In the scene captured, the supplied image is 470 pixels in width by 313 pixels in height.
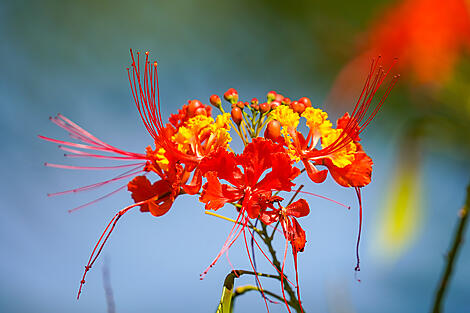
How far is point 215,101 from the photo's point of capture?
0.83 meters

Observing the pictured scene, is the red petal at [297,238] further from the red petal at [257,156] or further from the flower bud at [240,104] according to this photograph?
the flower bud at [240,104]

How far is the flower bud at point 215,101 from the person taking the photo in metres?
0.82

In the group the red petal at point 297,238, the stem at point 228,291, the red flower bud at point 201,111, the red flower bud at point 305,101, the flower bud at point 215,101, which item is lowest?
the stem at point 228,291

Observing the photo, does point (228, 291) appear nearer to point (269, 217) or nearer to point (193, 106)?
point (269, 217)

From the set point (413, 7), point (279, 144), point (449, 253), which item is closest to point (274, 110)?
point (279, 144)

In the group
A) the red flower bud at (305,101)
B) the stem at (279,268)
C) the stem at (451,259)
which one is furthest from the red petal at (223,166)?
the stem at (451,259)

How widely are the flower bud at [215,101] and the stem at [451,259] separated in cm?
47

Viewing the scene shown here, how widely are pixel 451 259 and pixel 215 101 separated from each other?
498 mm

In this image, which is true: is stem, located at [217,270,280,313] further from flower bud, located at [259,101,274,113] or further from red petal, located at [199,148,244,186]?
flower bud, located at [259,101,274,113]

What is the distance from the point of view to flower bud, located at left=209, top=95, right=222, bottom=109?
0.82m

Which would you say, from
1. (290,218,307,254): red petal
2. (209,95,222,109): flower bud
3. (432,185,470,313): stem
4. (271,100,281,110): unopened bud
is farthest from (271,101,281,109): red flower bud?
(432,185,470,313): stem

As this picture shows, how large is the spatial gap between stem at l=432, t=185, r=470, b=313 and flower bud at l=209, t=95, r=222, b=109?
0.47 m

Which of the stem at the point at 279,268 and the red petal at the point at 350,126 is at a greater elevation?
the red petal at the point at 350,126

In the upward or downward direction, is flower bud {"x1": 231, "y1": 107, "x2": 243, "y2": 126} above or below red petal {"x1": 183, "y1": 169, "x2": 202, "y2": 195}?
above
